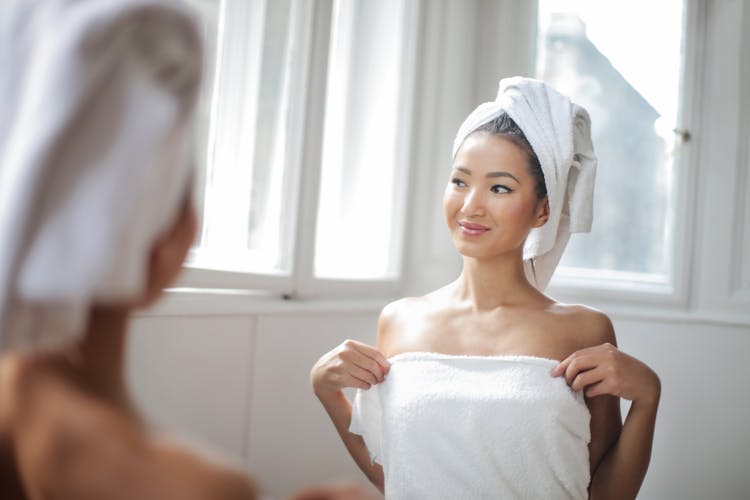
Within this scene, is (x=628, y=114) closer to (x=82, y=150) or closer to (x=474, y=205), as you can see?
(x=474, y=205)

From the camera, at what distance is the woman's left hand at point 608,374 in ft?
3.77

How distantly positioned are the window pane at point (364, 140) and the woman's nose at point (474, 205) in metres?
0.81

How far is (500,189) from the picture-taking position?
1269 mm

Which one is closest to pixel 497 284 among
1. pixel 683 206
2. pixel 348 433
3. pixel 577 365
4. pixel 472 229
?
pixel 472 229

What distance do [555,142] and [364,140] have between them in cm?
94

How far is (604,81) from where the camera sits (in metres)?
2.14

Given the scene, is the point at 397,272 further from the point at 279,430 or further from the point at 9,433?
the point at 9,433

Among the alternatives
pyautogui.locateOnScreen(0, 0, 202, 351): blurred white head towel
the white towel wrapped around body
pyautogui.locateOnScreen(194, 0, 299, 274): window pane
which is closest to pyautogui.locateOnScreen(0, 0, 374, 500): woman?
pyautogui.locateOnScreen(0, 0, 202, 351): blurred white head towel

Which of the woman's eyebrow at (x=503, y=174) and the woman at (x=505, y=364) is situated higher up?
the woman's eyebrow at (x=503, y=174)

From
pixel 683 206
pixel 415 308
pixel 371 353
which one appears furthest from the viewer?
pixel 683 206

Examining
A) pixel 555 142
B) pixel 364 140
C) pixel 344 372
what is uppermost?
pixel 364 140

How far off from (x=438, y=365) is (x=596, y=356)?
0.25 m

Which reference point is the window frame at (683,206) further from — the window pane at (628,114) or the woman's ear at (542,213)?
the woman's ear at (542,213)

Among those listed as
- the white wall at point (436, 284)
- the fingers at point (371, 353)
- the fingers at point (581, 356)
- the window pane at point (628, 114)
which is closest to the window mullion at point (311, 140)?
the white wall at point (436, 284)
